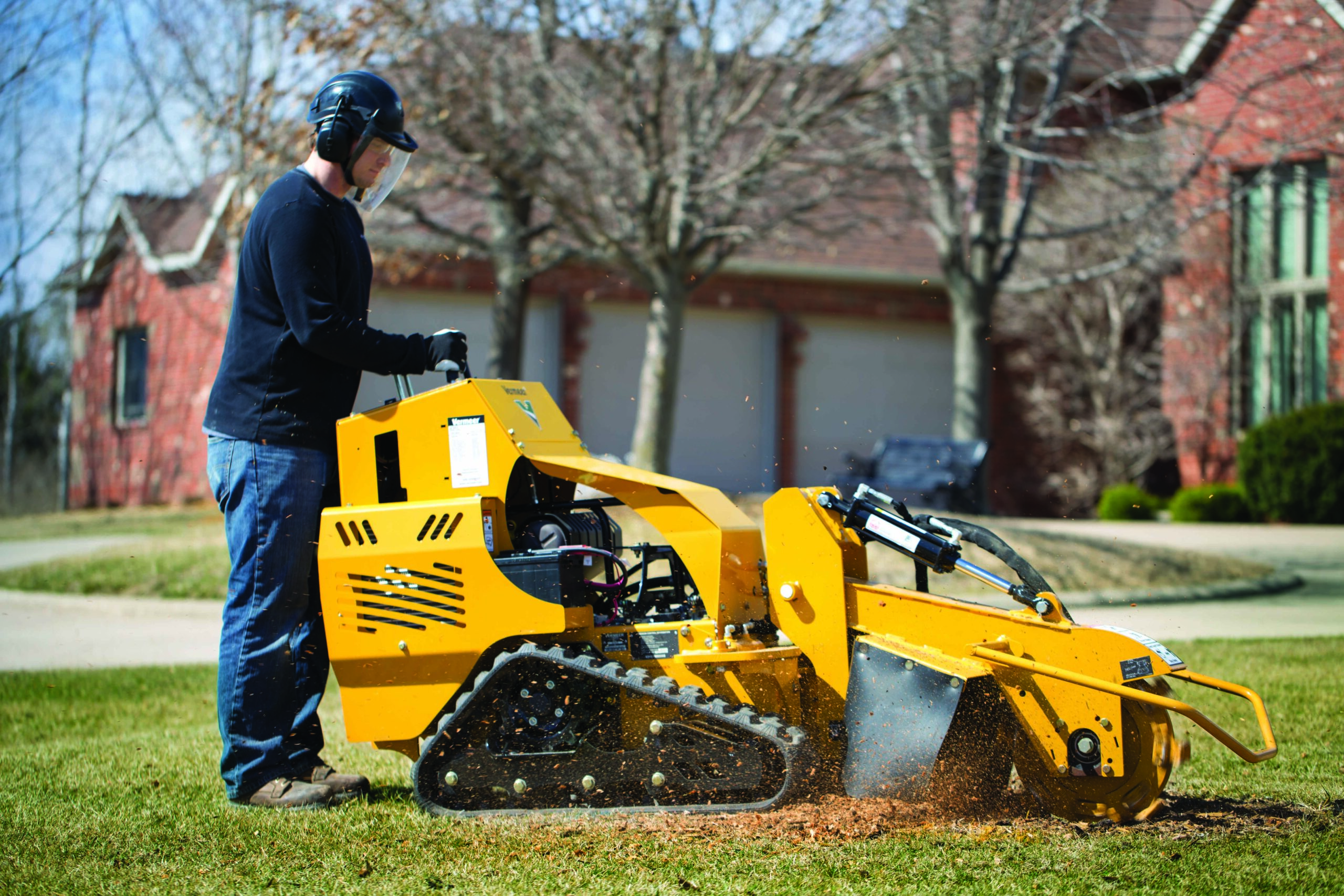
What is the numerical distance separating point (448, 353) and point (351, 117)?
2.74ft

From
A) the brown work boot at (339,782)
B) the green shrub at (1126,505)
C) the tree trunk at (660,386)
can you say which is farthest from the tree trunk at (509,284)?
the brown work boot at (339,782)

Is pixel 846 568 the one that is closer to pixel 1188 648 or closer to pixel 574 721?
pixel 574 721

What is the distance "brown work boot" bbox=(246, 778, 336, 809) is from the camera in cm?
409

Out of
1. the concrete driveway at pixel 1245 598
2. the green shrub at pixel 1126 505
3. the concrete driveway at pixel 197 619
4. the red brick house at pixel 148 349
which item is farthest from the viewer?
the red brick house at pixel 148 349

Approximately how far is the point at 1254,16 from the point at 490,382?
407 inches

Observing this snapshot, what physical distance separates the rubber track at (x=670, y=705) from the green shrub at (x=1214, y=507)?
1397cm

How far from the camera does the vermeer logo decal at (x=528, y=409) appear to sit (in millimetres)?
4082

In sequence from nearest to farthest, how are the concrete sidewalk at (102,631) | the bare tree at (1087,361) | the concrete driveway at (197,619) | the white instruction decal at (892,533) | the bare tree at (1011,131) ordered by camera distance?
the white instruction decal at (892,533), the concrete sidewalk at (102,631), the concrete driveway at (197,619), the bare tree at (1011,131), the bare tree at (1087,361)

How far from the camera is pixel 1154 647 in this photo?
363 centimetres

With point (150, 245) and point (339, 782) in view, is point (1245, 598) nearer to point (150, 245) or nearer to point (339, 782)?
point (339, 782)

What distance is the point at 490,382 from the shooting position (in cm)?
397

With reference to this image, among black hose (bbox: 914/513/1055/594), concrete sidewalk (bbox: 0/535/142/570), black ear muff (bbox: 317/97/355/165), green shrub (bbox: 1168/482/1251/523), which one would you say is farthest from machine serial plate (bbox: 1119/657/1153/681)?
green shrub (bbox: 1168/482/1251/523)

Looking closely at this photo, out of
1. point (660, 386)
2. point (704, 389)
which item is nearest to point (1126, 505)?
point (704, 389)

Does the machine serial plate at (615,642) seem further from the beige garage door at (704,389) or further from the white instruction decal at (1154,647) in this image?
the beige garage door at (704,389)
